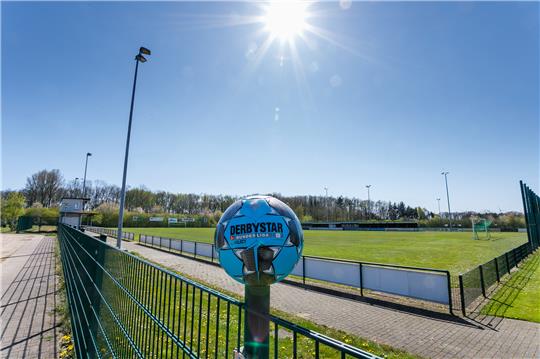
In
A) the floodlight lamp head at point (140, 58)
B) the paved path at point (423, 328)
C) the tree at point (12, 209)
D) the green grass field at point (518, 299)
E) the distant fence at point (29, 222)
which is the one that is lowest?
the paved path at point (423, 328)

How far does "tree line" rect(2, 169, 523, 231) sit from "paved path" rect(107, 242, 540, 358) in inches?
3157

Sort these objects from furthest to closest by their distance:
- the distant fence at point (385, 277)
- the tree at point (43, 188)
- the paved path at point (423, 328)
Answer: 1. the tree at point (43, 188)
2. the distant fence at point (385, 277)
3. the paved path at point (423, 328)

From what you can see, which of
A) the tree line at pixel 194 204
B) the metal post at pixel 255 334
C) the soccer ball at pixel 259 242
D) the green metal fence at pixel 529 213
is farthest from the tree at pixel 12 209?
the green metal fence at pixel 529 213

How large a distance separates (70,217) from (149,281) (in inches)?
1498

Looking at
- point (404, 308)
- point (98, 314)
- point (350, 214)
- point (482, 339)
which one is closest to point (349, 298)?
point (404, 308)

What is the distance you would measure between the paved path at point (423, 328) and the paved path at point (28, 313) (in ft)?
18.7

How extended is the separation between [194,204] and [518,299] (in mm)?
123675

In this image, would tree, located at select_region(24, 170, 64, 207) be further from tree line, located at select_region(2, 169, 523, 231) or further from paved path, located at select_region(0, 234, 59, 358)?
paved path, located at select_region(0, 234, 59, 358)

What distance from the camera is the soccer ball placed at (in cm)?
184

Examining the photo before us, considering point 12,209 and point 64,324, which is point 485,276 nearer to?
point 64,324

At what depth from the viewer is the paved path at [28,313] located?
17.8 ft

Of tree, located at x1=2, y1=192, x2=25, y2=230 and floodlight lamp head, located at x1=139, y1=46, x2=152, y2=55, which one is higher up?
floodlight lamp head, located at x1=139, y1=46, x2=152, y2=55

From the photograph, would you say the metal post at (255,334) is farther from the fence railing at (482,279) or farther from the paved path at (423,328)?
the fence railing at (482,279)

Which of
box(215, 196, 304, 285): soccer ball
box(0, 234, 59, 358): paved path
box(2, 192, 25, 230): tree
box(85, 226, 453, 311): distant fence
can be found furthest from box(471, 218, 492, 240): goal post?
box(2, 192, 25, 230): tree
